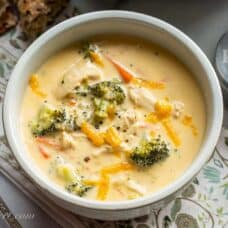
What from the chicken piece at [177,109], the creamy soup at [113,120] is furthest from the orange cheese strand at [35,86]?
the chicken piece at [177,109]

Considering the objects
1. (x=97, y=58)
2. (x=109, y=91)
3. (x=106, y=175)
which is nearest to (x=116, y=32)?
(x=97, y=58)

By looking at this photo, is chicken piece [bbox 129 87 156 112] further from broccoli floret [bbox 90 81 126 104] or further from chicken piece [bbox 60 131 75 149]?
chicken piece [bbox 60 131 75 149]

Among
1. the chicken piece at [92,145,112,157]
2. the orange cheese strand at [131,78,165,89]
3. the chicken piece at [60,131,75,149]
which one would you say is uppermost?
the orange cheese strand at [131,78,165,89]

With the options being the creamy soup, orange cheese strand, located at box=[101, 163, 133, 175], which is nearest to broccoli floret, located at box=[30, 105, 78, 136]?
the creamy soup

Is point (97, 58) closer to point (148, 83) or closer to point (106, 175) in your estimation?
point (148, 83)

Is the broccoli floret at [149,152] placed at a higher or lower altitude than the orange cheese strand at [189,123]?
lower

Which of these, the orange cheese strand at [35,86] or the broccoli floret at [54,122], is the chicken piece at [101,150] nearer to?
the broccoli floret at [54,122]
